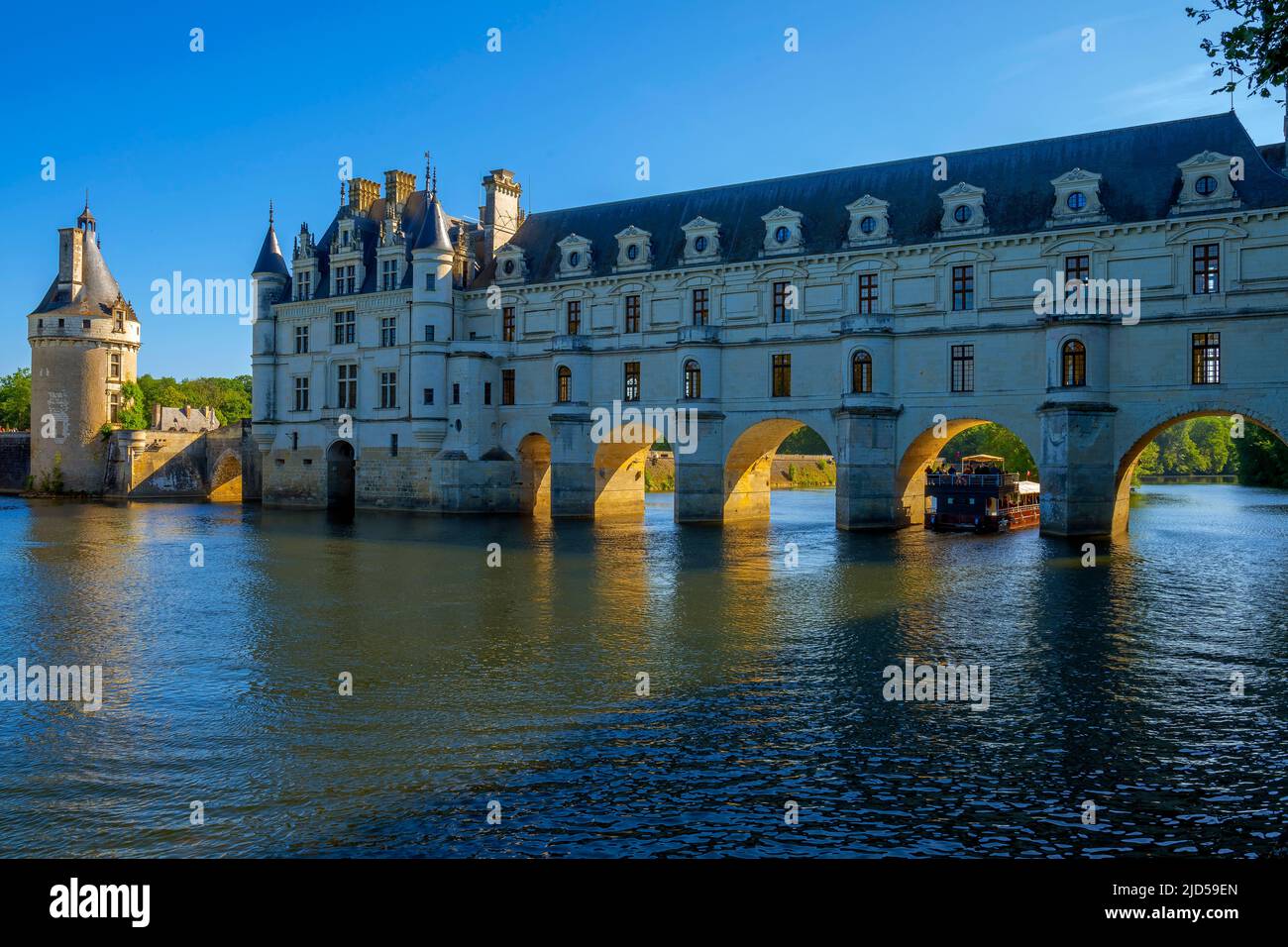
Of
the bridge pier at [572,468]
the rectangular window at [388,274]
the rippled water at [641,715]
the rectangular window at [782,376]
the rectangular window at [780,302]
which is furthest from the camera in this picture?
the rectangular window at [388,274]

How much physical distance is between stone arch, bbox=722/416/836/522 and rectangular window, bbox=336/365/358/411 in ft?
86.0

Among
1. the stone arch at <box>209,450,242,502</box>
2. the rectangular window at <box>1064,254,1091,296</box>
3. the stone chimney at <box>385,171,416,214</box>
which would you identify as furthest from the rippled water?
the stone arch at <box>209,450,242,502</box>

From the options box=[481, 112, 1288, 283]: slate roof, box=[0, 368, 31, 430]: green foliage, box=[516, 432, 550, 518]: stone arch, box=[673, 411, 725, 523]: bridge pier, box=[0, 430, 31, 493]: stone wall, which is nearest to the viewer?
box=[481, 112, 1288, 283]: slate roof

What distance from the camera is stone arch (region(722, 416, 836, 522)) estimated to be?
5191 cm

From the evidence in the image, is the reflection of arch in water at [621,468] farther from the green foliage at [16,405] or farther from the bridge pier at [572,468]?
the green foliage at [16,405]

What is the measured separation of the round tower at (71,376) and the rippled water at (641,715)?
2226 inches

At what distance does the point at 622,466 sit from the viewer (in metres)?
58.0

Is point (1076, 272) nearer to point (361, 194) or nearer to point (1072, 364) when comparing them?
point (1072, 364)

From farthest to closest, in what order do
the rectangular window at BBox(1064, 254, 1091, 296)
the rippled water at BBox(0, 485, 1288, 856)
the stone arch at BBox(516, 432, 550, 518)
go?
the stone arch at BBox(516, 432, 550, 518)
the rectangular window at BBox(1064, 254, 1091, 296)
the rippled water at BBox(0, 485, 1288, 856)

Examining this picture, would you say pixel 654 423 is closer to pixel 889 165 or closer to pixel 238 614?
pixel 889 165

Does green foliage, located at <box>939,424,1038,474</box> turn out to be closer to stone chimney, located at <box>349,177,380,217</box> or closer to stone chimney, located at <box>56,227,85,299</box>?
stone chimney, located at <box>349,177,380,217</box>

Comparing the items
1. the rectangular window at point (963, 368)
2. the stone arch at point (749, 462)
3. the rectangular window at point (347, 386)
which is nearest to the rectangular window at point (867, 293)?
the rectangular window at point (963, 368)

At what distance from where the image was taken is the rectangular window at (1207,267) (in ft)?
132
